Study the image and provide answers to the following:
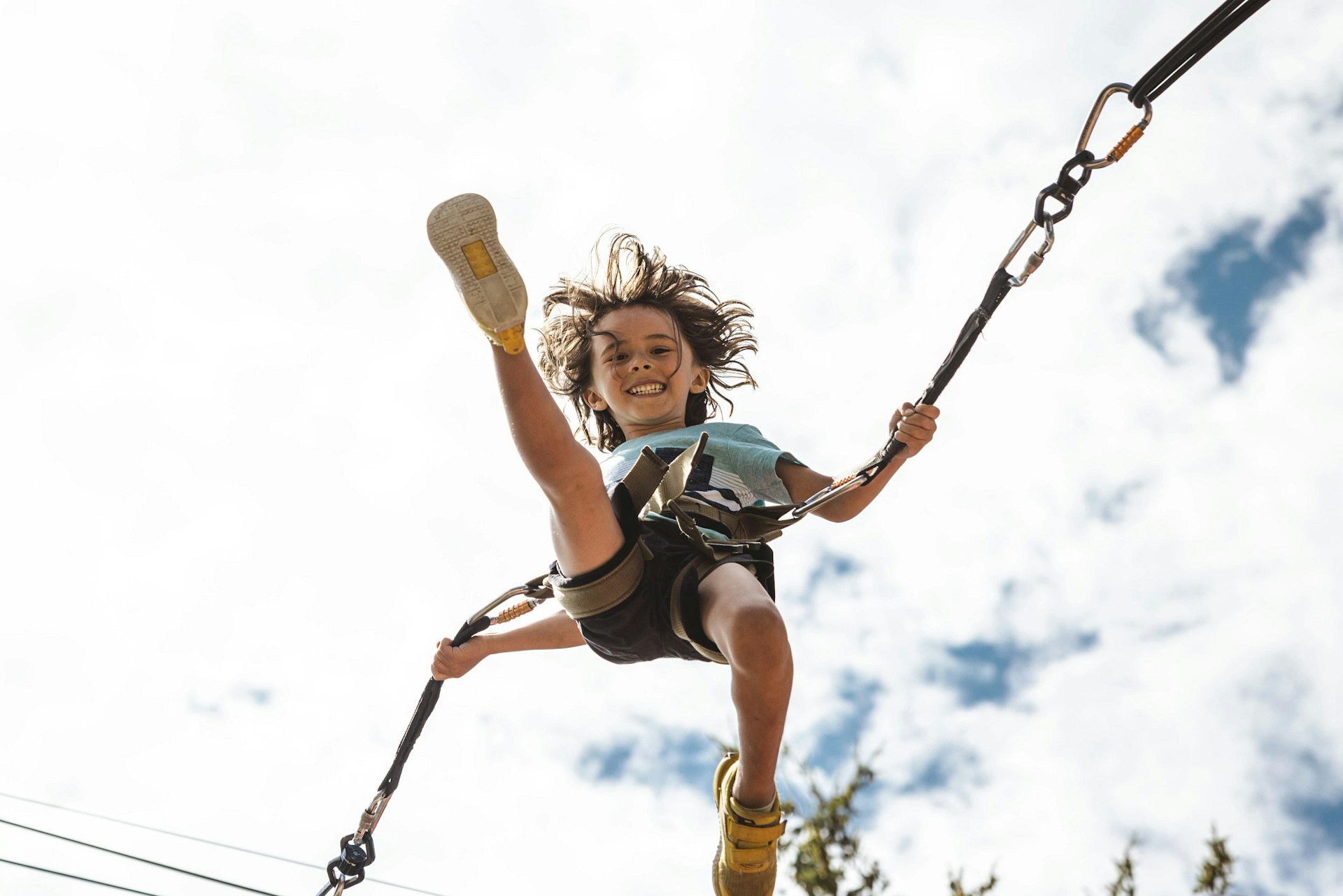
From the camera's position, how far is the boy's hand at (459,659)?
3.78 metres

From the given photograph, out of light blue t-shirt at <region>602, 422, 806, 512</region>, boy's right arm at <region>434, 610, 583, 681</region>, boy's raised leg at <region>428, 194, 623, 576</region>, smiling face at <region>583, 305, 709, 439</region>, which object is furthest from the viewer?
boy's right arm at <region>434, 610, 583, 681</region>

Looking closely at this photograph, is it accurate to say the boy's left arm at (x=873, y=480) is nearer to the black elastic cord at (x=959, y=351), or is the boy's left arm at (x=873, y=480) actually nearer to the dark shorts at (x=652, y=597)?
the black elastic cord at (x=959, y=351)

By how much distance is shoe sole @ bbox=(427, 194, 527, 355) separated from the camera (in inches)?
86.7

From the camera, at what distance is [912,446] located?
109 inches

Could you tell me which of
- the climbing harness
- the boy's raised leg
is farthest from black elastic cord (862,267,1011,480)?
the boy's raised leg

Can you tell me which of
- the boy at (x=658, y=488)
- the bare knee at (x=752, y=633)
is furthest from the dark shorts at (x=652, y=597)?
the bare knee at (x=752, y=633)

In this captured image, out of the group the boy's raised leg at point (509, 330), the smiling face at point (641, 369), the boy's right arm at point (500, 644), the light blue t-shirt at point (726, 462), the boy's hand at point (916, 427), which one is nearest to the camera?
the boy's raised leg at point (509, 330)

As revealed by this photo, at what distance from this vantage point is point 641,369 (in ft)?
11.4

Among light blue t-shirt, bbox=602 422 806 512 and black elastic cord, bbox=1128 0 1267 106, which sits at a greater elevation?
black elastic cord, bbox=1128 0 1267 106

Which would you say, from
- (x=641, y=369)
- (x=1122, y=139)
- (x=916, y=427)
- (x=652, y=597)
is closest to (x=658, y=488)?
(x=652, y=597)

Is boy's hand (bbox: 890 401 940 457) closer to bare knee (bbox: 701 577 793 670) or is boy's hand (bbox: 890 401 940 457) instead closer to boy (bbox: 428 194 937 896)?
boy (bbox: 428 194 937 896)

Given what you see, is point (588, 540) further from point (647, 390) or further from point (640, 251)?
point (640, 251)

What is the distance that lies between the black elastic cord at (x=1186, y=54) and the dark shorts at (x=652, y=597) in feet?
4.46

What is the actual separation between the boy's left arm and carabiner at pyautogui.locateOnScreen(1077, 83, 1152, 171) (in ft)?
2.27
